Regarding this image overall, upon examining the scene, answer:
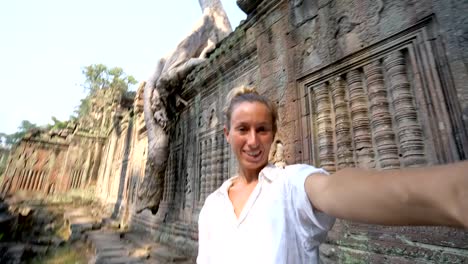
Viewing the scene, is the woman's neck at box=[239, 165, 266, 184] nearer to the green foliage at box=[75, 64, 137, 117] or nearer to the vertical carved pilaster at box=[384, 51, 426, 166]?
the vertical carved pilaster at box=[384, 51, 426, 166]

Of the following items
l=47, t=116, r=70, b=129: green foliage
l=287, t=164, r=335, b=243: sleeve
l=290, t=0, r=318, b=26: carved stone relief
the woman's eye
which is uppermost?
l=47, t=116, r=70, b=129: green foliage

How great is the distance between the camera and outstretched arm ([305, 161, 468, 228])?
39cm

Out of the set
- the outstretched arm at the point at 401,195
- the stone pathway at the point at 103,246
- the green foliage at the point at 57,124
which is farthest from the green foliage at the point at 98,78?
the outstretched arm at the point at 401,195

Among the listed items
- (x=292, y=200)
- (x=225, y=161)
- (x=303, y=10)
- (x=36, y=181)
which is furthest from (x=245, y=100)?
(x=36, y=181)

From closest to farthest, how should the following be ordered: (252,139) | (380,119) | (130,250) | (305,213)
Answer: (305,213), (252,139), (380,119), (130,250)

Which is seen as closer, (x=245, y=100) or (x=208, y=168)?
(x=245, y=100)

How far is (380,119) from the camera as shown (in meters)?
1.67

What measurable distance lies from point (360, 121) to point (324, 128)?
29 centimetres

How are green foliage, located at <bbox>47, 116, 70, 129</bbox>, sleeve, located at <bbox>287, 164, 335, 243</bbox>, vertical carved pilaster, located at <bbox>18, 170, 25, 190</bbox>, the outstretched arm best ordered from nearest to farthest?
1. the outstretched arm
2. sleeve, located at <bbox>287, 164, 335, 243</bbox>
3. vertical carved pilaster, located at <bbox>18, 170, 25, 190</bbox>
4. green foliage, located at <bbox>47, 116, 70, 129</bbox>

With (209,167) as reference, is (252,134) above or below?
below

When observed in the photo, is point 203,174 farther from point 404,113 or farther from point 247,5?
point 404,113

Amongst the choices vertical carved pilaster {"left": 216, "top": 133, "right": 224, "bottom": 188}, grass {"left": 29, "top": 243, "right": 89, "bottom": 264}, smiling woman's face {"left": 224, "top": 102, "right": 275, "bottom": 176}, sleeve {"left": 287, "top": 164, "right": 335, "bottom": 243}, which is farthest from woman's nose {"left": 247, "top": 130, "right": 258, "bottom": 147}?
grass {"left": 29, "top": 243, "right": 89, "bottom": 264}

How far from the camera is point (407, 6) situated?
1.64 m

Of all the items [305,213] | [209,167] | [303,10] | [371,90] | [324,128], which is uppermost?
[303,10]
